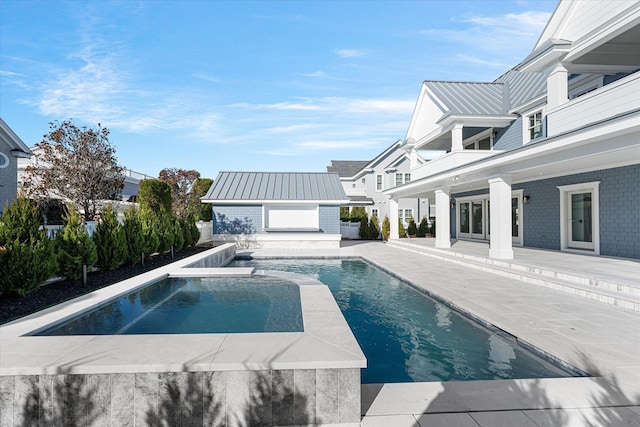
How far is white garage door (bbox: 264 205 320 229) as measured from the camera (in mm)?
Answer: 18422

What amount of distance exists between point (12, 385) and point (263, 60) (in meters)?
14.0

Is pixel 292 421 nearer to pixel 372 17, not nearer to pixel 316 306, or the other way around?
pixel 316 306

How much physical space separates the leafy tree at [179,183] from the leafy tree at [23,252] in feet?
50.7

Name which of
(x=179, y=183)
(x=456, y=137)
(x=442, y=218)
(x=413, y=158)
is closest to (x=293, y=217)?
(x=413, y=158)

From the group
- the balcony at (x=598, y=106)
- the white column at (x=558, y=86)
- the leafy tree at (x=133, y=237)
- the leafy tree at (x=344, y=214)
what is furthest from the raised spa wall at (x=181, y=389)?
the leafy tree at (x=344, y=214)

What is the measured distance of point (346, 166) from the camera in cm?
3506

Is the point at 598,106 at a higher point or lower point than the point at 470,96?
lower

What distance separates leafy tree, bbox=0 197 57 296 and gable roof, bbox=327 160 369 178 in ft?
92.6

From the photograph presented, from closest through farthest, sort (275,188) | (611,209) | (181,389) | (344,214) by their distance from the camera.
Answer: (181,389) → (611,209) → (275,188) → (344,214)

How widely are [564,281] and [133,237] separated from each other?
11132 millimetres

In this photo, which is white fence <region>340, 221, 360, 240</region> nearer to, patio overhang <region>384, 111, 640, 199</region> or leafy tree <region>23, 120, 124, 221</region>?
patio overhang <region>384, 111, 640, 199</region>

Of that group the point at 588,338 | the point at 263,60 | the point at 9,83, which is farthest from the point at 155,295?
the point at 9,83

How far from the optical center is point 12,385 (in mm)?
2498

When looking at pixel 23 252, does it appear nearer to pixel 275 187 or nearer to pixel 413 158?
pixel 275 187
